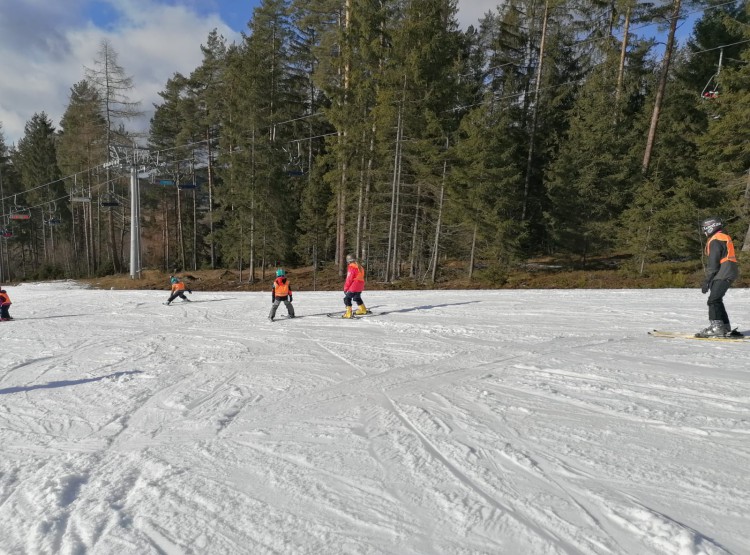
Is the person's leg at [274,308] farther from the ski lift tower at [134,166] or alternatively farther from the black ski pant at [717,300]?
the ski lift tower at [134,166]

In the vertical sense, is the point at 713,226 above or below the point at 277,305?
above

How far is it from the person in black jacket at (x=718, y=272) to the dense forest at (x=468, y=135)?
11734mm

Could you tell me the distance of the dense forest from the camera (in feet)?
63.0

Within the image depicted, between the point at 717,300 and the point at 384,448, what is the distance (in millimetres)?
6673

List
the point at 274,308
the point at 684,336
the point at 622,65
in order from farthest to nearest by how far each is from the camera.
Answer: the point at 622,65 → the point at 274,308 → the point at 684,336

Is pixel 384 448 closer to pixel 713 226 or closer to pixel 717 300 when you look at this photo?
pixel 717 300

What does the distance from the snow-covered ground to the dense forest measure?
14.1 m

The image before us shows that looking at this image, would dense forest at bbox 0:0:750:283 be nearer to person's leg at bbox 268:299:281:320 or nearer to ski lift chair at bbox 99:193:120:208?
ski lift chair at bbox 99:193:120:208

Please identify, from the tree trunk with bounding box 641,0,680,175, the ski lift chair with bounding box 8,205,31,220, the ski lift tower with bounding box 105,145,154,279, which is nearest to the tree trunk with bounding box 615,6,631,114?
the tree trunk with bounding box 641,0,680,175

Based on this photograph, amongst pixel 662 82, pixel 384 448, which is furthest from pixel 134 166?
pixel 662 82

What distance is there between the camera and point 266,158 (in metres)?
26.3

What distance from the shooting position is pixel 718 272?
6.89 meters

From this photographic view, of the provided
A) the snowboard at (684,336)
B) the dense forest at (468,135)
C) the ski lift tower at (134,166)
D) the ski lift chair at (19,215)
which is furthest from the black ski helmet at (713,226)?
the ski lift chair at (19,215)

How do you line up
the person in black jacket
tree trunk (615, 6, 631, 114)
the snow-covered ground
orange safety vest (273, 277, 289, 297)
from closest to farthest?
the snow-covered ground, the person in black jacket, orange safety vest (273, 277, 289, 297), tree trunk (615, 6, 631, 114)
